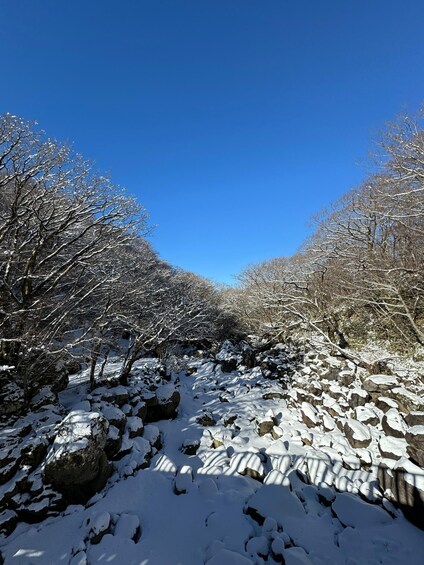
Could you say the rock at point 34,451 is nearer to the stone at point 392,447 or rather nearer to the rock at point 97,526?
the rock at point 97,526

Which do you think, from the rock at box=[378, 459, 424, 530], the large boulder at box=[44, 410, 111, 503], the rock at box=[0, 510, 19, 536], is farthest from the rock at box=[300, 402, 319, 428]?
the rock at box=[0, 510, 19, 536]

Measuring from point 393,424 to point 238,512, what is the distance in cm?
403

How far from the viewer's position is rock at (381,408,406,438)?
536 cm

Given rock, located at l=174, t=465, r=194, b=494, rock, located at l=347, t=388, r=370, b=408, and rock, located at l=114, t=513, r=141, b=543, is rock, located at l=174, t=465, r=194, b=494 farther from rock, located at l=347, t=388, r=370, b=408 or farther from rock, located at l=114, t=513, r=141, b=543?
rock, located at l=347, t=388, r=370, b=408

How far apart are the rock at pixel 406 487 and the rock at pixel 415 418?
110cm

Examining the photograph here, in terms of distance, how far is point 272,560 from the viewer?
3.85m

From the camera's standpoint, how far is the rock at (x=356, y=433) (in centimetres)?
566

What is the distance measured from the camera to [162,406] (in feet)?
27.0

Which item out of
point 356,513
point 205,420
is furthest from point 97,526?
point 356,513

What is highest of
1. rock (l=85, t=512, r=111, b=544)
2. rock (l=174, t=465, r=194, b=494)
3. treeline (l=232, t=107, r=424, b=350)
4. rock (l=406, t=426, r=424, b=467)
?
treeline (l=232, t=107, r=424, b=350)

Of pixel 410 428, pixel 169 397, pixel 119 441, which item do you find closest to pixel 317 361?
pixel 410 428

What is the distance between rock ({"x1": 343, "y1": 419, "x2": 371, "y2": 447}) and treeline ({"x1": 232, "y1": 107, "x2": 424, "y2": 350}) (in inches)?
117

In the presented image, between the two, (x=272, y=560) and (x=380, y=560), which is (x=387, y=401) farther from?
(x=272, y=560)

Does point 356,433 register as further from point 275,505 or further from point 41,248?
point 41,248
